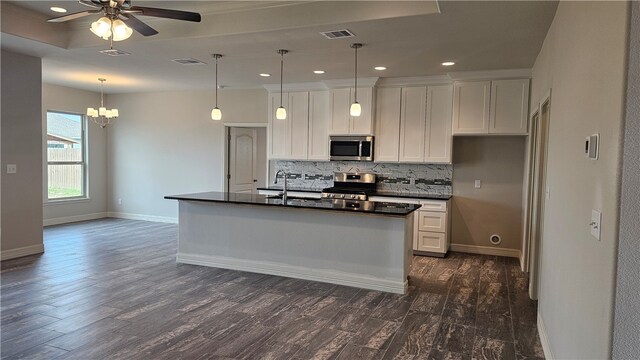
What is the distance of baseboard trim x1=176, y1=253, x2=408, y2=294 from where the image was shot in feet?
14.4

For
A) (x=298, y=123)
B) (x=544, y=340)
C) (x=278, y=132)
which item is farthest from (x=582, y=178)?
(x=278, y=132)

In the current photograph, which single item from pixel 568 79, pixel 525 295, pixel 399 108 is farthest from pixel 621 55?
pixel 399 108

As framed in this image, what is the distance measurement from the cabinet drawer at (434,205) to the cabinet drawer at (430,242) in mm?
347

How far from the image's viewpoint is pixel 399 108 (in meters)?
6.32

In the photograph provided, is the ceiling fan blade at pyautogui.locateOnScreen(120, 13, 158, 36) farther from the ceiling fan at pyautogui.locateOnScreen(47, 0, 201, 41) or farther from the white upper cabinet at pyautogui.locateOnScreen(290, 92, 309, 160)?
the white upper cabinet at pyautogui.locateOnScreen(290, 92, 309, 160)

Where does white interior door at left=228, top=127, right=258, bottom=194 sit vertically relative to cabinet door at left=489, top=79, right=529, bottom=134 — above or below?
below

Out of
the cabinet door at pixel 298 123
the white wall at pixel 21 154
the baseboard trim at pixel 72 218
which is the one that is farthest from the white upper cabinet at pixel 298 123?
the baseboard trim at pixel 72 218

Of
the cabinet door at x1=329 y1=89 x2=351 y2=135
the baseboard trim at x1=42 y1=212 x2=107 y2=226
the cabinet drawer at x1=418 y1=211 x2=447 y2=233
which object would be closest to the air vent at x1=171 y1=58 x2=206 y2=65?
the cabinet door at x1=329 y1=89 x2=351 y2=135

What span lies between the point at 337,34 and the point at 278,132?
329cm

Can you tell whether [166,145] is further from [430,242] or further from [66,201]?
[430,242]

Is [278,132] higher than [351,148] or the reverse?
higher

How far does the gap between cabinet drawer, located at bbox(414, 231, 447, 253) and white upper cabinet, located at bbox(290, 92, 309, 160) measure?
7.63ft

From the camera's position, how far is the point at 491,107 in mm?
5703

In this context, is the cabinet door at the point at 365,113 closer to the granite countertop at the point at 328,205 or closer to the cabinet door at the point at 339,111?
the cabinet door at the point at 339,111
